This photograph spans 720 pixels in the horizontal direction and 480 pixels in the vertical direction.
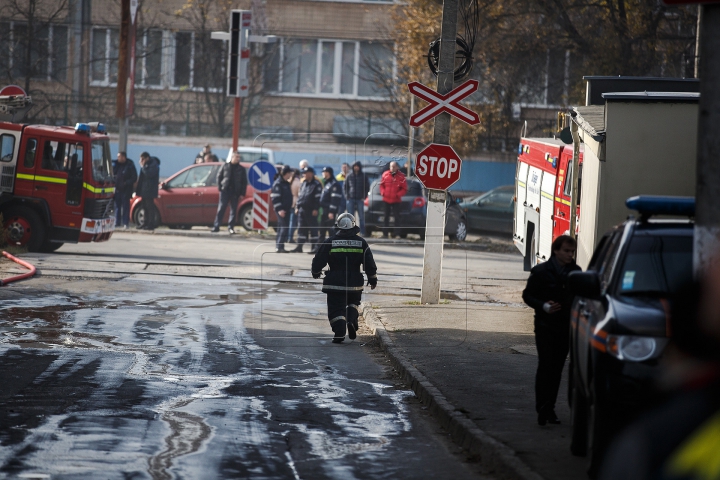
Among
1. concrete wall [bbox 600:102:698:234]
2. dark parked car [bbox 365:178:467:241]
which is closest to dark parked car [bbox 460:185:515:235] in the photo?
dark parked car [bbox 365:178:467:241]

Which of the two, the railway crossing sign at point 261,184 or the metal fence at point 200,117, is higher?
the metal fence at point 200,117

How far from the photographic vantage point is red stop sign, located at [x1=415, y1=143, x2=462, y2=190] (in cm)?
1573

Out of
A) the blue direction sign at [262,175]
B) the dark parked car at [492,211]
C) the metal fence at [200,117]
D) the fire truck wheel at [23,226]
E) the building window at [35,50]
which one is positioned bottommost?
the fire truck wheel at [23,226]

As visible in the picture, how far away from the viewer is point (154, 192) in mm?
28281

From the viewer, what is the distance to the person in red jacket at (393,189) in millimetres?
19234

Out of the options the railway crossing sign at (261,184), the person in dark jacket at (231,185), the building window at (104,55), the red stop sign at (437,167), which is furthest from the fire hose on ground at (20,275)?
the building window at (104,55)

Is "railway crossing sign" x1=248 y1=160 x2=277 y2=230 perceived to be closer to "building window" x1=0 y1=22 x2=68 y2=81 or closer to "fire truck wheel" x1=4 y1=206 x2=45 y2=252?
"fire truck wheel" x1=4 y1=206 x2=45 y2=252

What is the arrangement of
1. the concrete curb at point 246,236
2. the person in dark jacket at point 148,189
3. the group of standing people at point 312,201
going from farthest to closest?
the person in dark jacket at point 148,189
the concrete curb at point 246,236
the group of standing people at point 312,201

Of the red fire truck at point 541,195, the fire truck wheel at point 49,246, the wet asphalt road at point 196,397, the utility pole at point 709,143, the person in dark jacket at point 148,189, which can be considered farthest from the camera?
the person in dark jacket at point 148,189

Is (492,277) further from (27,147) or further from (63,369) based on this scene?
(63,369)

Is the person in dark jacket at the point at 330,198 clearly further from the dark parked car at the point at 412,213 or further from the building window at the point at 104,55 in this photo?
the building window at the point at 104,55

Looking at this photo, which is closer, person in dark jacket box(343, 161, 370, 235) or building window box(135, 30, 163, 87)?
person in dark jacket box(343, 161, 370, 235)

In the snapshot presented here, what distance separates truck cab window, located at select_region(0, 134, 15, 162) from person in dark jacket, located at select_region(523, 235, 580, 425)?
16036 millimetres

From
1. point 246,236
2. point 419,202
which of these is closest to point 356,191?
point 419,202
